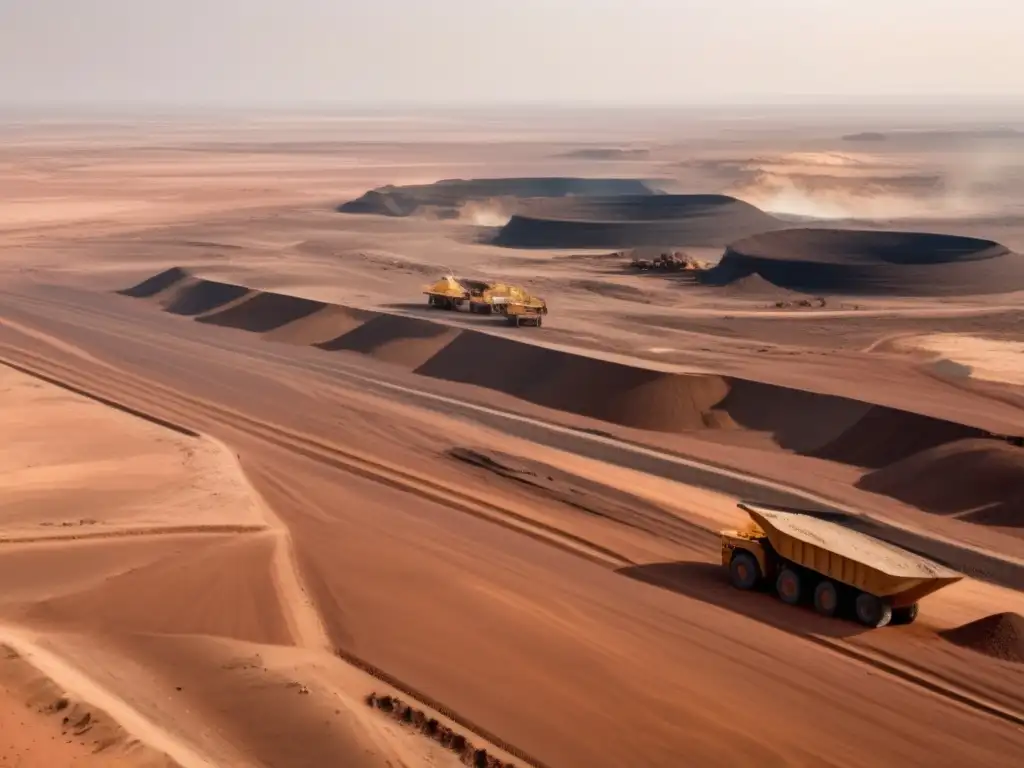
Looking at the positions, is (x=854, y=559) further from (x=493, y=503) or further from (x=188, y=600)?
(x=188, y=600)

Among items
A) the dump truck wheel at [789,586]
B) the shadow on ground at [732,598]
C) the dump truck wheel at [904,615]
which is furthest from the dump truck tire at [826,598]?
the dump truck wheel at [904,615]

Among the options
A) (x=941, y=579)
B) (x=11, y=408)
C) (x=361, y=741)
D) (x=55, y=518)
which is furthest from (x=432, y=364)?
(x=361, y=741)

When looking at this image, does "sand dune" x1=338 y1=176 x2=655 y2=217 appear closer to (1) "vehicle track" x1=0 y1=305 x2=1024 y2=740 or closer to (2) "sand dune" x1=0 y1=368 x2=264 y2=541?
(1) "vehicle track" x1=0 y1=305 x2=1024 y2=740

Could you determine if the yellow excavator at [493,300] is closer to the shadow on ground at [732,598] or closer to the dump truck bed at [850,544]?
the shadow on ground at [732,598]

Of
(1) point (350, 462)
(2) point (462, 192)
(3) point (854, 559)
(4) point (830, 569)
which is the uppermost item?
(3) point (854, 559)

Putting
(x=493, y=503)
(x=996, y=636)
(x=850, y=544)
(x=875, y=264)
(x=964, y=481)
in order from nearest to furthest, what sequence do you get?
(x=996, y=636), (x=850, y=544), (x=493, y=503), (x=964, y=481), (x=875, y=264)

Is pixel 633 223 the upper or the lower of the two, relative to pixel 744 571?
lower

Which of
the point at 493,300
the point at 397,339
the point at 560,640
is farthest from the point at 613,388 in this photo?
the point at 560,640
